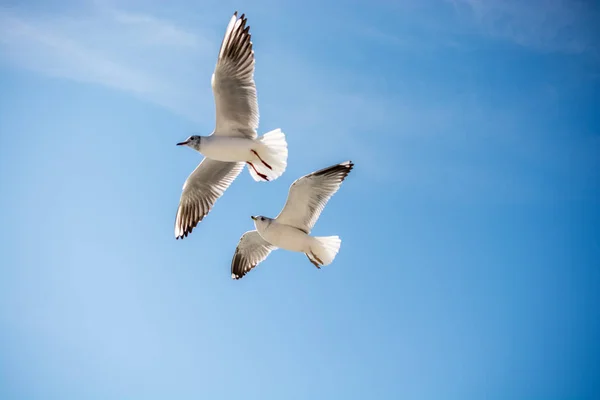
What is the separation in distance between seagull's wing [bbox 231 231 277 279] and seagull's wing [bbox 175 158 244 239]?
0.60 metres

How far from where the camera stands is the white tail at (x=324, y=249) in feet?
28.1

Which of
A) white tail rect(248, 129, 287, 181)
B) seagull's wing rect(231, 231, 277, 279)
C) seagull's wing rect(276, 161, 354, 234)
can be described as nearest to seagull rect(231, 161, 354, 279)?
seagull's wing rect(276, 161, 354, 234)

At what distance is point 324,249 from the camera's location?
28.2 feet

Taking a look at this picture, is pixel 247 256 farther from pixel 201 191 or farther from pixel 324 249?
pixel 324 249

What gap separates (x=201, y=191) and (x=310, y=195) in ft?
5.20

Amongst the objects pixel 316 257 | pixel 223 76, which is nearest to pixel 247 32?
pixel 223 76

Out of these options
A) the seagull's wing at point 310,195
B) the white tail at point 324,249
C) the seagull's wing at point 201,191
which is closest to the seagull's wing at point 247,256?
the seagull's wing at point 201,191

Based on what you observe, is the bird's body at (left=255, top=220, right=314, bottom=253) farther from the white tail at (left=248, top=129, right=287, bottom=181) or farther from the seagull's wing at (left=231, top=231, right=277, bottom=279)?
the seagull's wing at (left=231, top=231, right=277, bottom=279)

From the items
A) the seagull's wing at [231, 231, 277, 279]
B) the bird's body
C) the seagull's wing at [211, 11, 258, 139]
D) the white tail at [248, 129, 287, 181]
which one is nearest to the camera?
the seagull's wing at [211, 11, 258, 139]

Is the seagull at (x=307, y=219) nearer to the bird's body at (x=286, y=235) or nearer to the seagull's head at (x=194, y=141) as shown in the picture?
the bird's body at (x=286, y=235)

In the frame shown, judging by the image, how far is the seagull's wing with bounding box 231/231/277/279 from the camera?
9898 mm

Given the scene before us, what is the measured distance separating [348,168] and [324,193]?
0.39m

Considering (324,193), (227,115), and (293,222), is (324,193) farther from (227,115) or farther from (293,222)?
(227,115)

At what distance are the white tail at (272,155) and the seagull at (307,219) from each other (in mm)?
290
